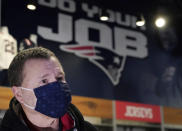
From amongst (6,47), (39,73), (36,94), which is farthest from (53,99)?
(6,47)

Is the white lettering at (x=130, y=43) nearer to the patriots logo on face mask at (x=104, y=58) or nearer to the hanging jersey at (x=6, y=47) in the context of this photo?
the patriots logo on face mask at (x=104, y=58)

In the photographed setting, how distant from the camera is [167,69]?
5867 mm

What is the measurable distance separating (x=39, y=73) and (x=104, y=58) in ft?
11.8

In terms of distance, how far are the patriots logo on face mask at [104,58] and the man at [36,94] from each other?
3093 mm

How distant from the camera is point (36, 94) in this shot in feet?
5.19

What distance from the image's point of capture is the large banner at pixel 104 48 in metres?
4.43

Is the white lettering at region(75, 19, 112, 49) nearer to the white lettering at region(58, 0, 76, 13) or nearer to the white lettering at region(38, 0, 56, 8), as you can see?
the white lettering at region(58, 0, 76, 13)

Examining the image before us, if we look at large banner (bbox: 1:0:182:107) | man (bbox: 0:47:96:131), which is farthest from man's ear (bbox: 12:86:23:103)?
large banner (bbox: 1:0:182:107)

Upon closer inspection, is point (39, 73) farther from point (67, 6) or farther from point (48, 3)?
point (67, 6)

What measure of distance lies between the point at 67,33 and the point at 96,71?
2.20 feet

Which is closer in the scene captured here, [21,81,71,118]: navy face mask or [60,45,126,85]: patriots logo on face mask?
[21,81,71,118]: navy face mask

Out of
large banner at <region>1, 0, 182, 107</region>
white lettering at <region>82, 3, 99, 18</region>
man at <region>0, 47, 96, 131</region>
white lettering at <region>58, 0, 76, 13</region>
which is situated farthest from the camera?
white lettering at <region>82, 3, 99, 18</region>

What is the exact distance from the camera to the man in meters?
1.49

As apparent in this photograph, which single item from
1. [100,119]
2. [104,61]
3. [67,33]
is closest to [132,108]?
[100,119]
